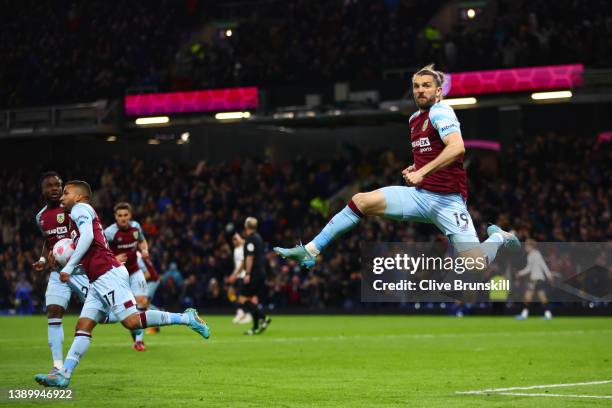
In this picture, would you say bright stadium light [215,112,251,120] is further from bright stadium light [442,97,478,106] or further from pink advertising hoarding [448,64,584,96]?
pink advertising hoarding [448,64,584,96]

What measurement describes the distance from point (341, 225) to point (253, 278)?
1338 centimetres

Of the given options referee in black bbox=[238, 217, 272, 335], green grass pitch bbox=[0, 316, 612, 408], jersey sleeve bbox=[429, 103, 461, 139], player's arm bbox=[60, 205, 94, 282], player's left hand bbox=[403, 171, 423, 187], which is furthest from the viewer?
referee in black bbox=[238, 217, 272, 335]

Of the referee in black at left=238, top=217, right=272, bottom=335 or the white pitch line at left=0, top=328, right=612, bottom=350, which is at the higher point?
the referee in black at left=238, top=217, right=272, bottom=335

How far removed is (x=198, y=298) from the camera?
126 feet

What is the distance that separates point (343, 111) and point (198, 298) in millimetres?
8663

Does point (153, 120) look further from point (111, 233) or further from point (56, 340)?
point (56, 340)

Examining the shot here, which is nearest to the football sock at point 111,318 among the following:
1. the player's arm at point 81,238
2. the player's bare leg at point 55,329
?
the player's arm at point 81,238

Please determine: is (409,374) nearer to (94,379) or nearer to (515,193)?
(94,379)

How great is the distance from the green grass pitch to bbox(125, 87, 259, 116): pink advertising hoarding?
51.6ft

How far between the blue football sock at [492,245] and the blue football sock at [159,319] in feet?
11.9

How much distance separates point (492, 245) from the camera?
442 inches

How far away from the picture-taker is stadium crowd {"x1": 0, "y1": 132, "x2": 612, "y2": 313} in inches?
1366

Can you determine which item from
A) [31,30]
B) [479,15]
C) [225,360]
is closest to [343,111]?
[479,15]

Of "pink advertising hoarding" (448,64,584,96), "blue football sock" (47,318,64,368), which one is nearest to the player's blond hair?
"blue football sock" (47,318,64,368)
